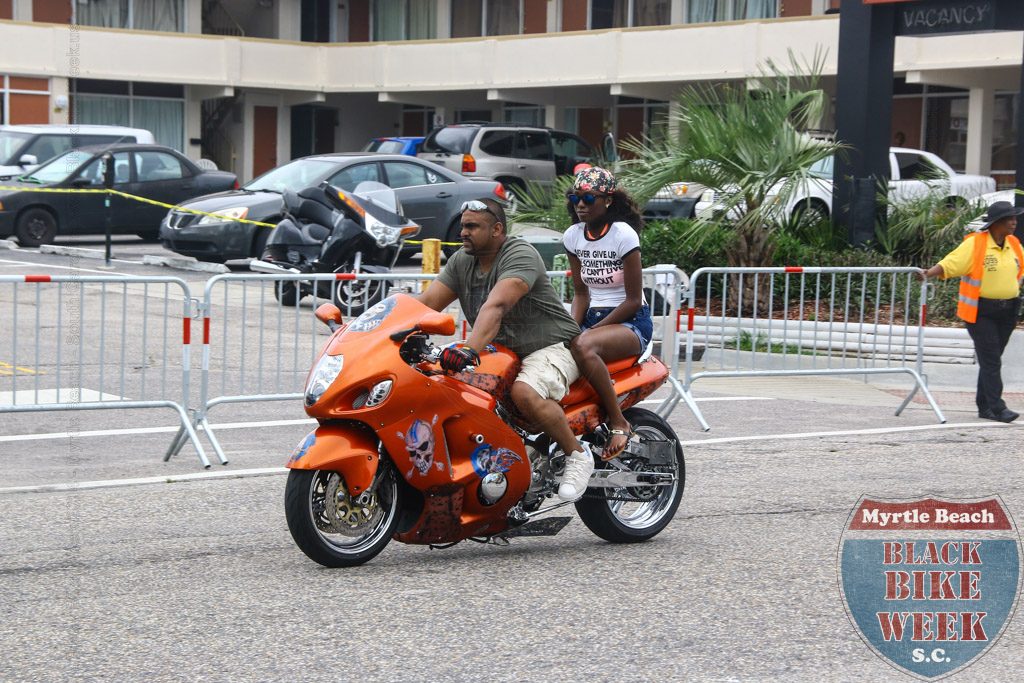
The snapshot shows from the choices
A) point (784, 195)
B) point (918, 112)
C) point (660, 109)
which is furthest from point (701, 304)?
point (660, 109)

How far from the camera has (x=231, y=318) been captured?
11.4m

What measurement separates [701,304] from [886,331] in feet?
6.60

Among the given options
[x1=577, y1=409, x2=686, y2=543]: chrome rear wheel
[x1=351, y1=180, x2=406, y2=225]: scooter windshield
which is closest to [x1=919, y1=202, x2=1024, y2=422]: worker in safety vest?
[x1=577, y1=409, x2=686, y2=543]: chrome rear wheel

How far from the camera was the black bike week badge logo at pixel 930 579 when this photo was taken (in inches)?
211

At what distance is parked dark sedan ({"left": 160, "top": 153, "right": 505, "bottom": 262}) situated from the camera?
66.1ft

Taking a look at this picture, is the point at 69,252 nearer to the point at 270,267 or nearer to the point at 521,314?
the point at 270,267

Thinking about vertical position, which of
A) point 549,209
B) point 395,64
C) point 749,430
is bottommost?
point 749,430

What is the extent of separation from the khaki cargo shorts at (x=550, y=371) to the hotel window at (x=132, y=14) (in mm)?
35401

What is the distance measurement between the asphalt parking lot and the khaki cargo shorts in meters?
0.81

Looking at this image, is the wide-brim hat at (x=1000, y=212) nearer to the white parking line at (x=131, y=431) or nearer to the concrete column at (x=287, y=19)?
the white parking line at (x=131, y=431)

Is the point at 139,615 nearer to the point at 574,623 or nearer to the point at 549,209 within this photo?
the point at 574,623

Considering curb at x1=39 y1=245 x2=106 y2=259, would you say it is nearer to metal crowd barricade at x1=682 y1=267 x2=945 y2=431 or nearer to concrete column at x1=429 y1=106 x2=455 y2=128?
metal crowd barricade at x1=682 y1=267 x2=945 y2=431

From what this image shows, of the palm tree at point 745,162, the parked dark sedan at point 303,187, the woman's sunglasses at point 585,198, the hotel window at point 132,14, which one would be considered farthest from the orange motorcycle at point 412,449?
the hotel window at point 132,14

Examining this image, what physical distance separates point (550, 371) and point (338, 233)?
10.3 m
